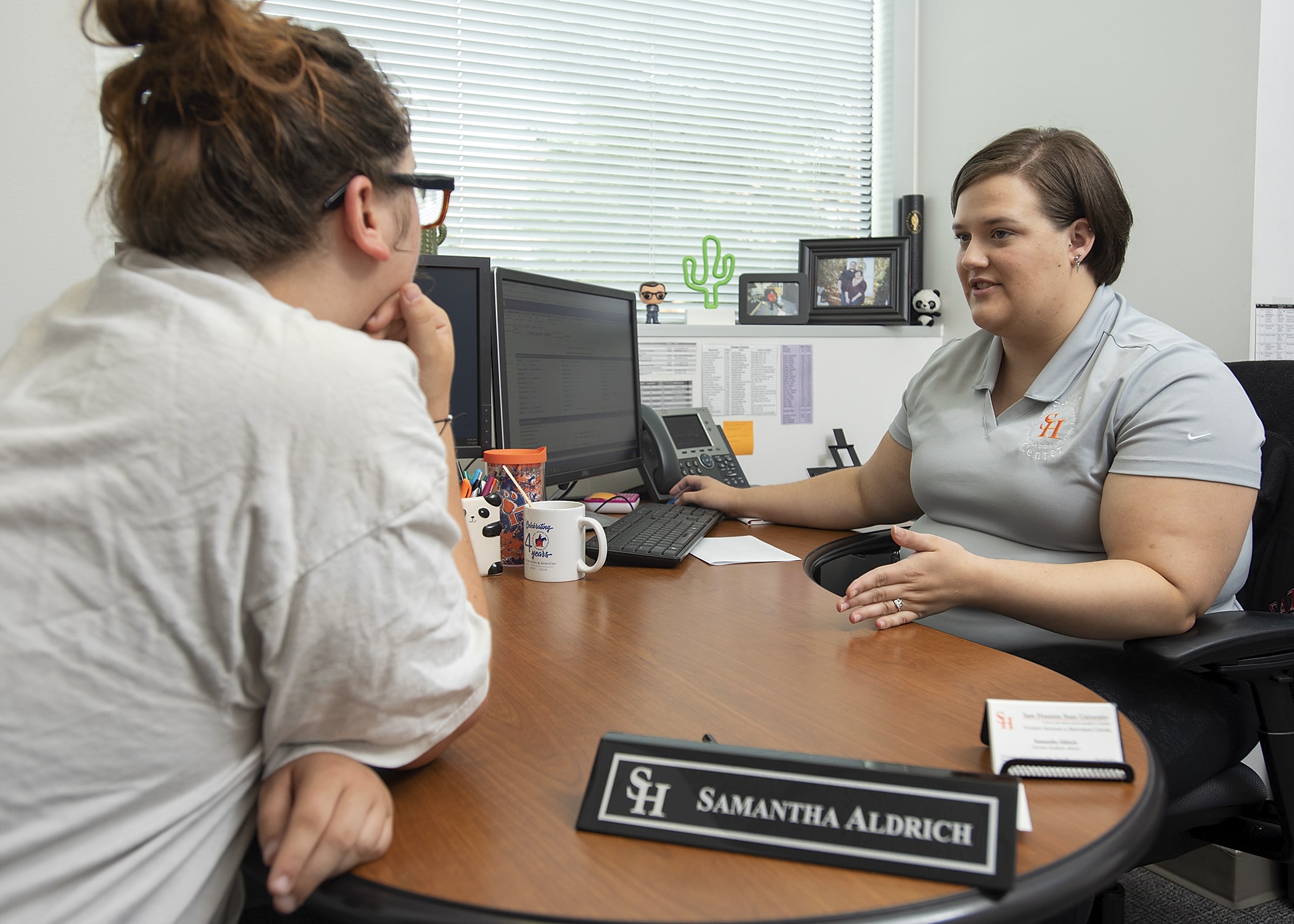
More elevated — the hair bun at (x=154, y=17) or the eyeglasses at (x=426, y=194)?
the hair bun at (x=154, y=17)

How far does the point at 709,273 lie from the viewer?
259 centimetres

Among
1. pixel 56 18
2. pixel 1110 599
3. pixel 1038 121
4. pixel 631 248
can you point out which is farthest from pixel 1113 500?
pixel 56 18

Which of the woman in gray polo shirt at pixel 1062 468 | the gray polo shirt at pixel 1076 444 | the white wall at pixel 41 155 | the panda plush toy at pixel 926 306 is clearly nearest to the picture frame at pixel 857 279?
the panda plush toy at pixel 926 306

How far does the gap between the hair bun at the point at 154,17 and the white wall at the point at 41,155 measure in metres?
1.31

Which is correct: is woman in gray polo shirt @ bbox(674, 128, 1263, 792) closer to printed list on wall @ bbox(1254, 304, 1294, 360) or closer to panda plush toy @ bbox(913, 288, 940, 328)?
printed list on wall @ bbox(1254, 304, 1294, 360)

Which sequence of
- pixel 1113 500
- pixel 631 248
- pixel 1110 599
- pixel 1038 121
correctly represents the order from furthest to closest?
pixel 631 248 → pixel 1038 121 → pixel 1113 500 → pixel 1110 599

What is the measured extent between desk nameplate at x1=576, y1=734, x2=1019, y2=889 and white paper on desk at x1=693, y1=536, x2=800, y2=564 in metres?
0.77

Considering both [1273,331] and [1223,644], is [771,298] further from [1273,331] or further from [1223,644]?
[1223,644]

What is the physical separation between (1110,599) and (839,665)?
0.45 meters

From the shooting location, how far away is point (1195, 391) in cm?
120

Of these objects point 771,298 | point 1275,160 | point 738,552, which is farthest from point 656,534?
point 1275,160

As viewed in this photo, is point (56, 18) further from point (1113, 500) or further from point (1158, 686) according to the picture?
point (1158, 686)

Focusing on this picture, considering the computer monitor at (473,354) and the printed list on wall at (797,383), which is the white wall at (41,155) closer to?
the computer monitor at (473,354)

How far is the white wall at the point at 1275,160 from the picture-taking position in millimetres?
1700
